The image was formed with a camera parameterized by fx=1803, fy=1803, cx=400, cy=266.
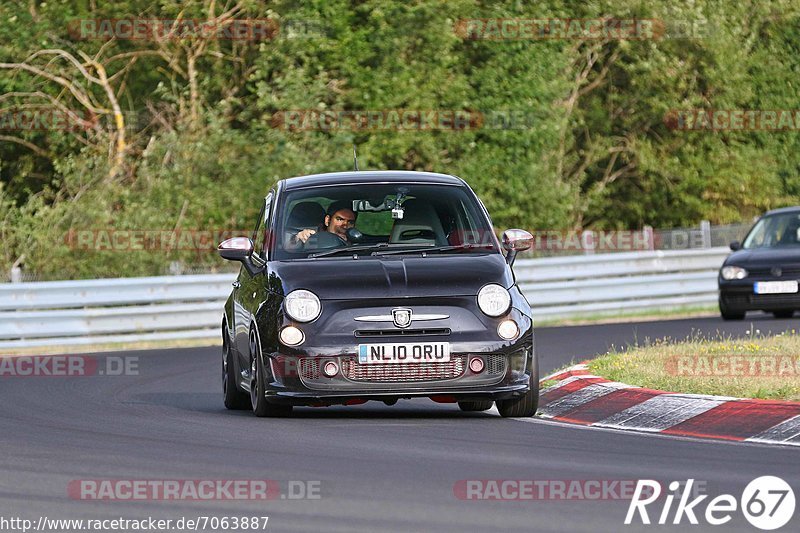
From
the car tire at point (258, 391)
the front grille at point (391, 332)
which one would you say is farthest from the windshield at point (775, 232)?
the front grille at point (391, 332)

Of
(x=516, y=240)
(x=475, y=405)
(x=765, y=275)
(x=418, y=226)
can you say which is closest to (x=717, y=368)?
(x=475, y=405)

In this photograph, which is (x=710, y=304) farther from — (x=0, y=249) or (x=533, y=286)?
(x=0, y=249)

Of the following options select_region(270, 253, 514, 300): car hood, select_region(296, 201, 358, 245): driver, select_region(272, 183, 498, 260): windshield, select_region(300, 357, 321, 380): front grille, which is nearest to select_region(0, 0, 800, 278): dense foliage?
select_region(272, 183, 498, 260): windshield

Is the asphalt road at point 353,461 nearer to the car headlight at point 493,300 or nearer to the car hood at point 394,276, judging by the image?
the car headlight at point 493,300

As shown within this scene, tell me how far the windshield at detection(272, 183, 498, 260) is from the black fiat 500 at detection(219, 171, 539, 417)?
2 centimetres

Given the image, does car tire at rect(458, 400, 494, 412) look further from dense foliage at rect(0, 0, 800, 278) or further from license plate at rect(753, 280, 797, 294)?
dense foliage at rect(0, 0, 800, 278)

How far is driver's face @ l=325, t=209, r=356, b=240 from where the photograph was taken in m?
12.5

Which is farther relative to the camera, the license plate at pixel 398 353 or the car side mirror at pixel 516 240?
the car side mirror at pixel 516 240

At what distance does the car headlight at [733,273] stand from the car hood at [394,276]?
1307cm

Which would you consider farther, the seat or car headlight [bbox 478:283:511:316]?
the seat

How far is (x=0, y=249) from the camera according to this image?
28.4 meters

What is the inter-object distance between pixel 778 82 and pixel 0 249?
20.2 m

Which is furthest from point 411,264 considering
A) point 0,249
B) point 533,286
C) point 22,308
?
point 0,249

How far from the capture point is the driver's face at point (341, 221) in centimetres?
1250
